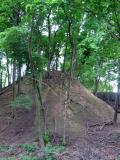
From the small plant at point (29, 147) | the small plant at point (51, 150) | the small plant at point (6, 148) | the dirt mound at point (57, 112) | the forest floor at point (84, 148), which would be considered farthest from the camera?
the dirt mound at point (57, 112)

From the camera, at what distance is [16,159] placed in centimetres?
1110

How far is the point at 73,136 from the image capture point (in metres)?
13.3

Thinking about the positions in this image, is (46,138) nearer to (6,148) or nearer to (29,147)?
(29,147)

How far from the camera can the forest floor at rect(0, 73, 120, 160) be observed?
11242 millimetres

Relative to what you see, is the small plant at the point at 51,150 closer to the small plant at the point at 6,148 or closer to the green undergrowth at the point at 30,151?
the green undergrowth at the point at 30,151

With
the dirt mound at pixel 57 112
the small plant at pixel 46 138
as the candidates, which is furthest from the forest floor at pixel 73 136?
the small plant at pixel 46 138

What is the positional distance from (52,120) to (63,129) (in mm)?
873

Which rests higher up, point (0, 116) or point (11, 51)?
point (11, 51)

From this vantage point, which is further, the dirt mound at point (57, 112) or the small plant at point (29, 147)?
the dirt mound at point (57, 112)

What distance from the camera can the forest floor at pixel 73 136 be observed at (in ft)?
36.9

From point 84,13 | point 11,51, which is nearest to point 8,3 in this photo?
point 11,51

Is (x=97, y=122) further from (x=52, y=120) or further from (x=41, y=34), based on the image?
(x=41, y=34)

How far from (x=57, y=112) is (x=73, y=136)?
1866mm

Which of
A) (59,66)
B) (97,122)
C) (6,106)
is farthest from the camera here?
(59,66)
